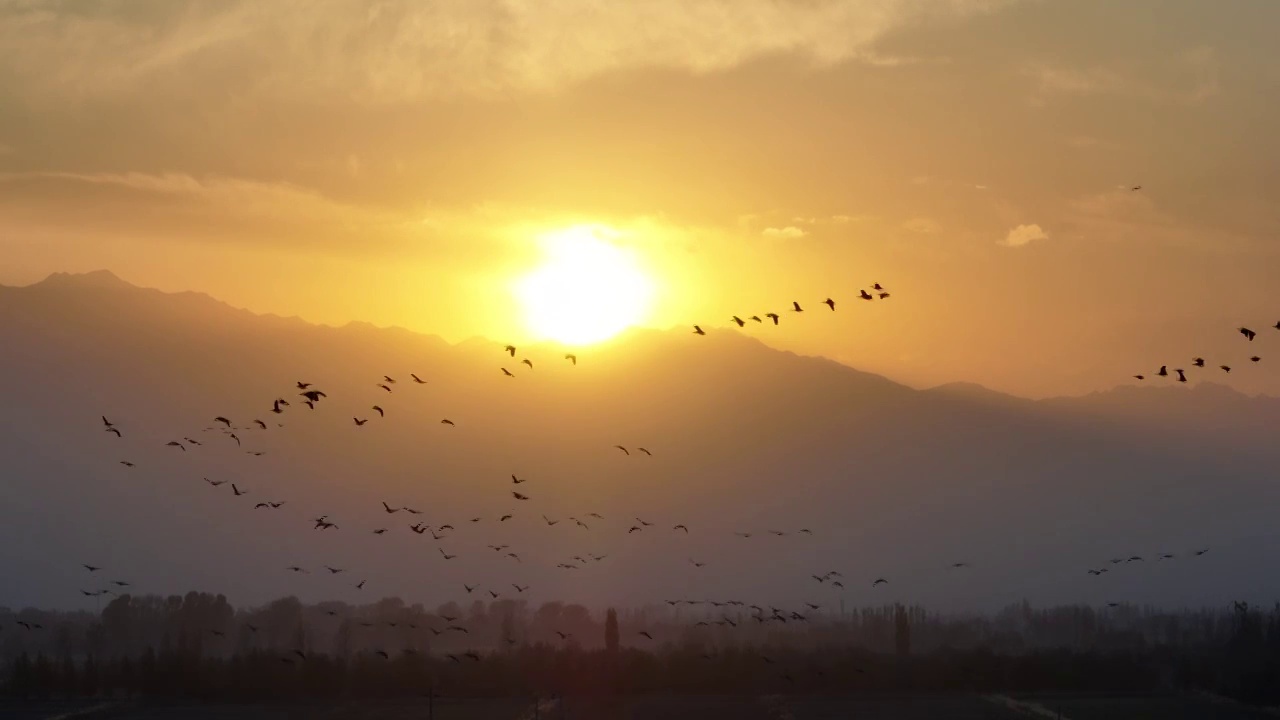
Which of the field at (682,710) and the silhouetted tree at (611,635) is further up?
the silhouetted tree at (611,635)

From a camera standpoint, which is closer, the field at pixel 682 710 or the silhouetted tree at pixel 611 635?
the field at pixel 682 710

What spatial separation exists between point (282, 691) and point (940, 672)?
5183 cm

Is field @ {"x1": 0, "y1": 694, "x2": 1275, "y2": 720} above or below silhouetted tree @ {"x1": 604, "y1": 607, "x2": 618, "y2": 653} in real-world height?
below

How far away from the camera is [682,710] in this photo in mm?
96625

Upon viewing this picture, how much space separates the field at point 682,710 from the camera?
92.1 metres

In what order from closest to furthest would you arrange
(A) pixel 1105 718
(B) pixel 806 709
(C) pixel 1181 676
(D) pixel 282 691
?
(A) pixel 1105 718 → (B) pixel 806 709 → (D) pixel 282 691 → (C) pixel 1181 676

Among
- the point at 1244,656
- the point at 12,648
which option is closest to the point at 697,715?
the point at 1244,656

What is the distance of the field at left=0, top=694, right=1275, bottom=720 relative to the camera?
302ft

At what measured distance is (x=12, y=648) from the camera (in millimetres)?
182625

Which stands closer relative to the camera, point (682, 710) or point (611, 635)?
point (682, 710)

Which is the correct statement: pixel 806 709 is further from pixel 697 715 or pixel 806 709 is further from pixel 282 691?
pixel 282 691

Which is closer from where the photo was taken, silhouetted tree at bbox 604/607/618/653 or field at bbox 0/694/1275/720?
field at bbox 0/694/1275/720

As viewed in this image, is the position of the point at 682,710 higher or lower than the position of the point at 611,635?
lower

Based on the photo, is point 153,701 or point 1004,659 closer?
point 153,701
